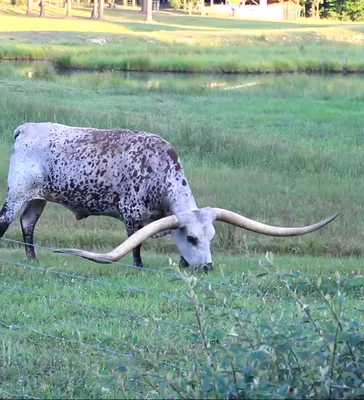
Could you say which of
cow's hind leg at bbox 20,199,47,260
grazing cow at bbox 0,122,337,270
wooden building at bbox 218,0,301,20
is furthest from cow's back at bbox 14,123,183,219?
wooden building at bbox 218,0,301,20

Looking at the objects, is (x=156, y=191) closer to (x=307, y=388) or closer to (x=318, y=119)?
(x=307, y=388)

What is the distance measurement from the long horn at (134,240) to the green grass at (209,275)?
0.73 ft

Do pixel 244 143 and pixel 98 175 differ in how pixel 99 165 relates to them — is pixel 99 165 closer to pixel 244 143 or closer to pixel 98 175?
pixel 98 175

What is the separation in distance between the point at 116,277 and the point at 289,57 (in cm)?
3557

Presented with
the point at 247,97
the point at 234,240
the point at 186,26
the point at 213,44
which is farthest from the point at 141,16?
the point at 234,240

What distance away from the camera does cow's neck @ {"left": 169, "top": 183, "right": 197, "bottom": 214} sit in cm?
905

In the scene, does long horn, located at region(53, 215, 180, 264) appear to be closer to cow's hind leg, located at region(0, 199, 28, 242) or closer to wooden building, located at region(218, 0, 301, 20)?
cow's hind leg, located at region(0, 199, 28, 242)

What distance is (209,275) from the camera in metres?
8.30

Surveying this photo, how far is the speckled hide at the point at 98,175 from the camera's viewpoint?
9.23 m

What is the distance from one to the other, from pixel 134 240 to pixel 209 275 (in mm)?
996

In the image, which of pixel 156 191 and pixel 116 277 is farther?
pixel 156 191

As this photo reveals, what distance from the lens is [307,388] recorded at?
3977 millimetres

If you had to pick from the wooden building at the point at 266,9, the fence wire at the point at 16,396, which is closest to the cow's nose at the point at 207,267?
→ the fence wire at the point at 16,396

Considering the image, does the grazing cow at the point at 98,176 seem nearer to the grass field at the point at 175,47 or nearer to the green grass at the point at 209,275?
the green grass at the point at 209,275
